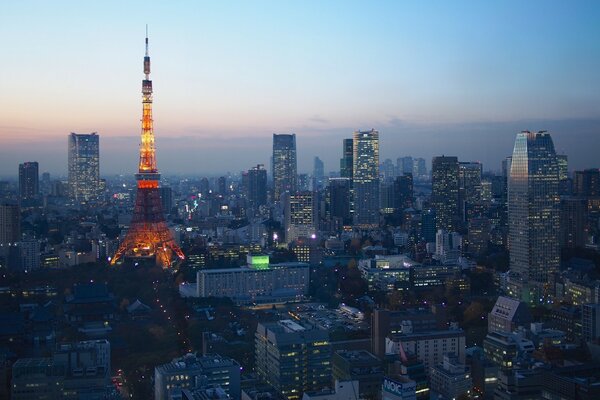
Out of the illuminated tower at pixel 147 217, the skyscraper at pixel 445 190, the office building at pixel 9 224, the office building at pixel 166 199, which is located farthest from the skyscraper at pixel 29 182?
the skyscraper at pixel 445 190

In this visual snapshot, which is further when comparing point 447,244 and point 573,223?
point 447,244

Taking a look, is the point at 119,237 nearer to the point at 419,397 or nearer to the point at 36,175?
the point at 36,175

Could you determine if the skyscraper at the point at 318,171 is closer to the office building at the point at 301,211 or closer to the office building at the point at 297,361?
the office building at the point at 301,211

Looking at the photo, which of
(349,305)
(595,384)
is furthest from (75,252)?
(595,384)

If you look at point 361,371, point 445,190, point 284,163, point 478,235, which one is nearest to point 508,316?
point 361,371

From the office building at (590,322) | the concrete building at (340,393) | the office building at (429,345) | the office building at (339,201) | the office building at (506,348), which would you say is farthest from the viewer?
the office building at (339,201)

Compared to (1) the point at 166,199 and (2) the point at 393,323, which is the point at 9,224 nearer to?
(1) the point at 166,199
